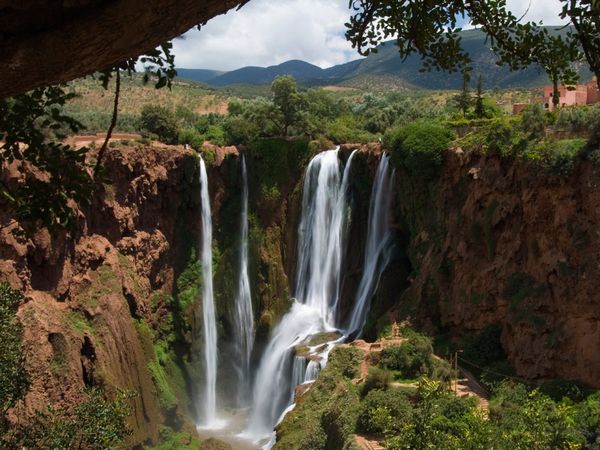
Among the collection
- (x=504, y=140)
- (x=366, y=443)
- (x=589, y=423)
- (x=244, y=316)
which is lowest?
(x=244, y=316)

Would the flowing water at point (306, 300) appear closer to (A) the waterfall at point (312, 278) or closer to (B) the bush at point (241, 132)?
(A) the waterfall at point (312, 278)

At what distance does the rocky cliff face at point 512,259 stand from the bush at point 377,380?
4011 millimetres

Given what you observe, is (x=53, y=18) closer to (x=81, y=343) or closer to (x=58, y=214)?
(x=58, y=214)

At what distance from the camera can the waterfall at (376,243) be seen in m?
25.7

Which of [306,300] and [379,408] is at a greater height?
[379,408]

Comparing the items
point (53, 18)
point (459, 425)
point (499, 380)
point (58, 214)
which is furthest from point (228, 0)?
→ point (499, 380)

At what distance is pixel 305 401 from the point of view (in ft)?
64.2

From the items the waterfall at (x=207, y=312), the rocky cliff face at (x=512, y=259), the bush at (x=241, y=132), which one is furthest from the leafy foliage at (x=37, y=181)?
the bush at (x=241, y=132)

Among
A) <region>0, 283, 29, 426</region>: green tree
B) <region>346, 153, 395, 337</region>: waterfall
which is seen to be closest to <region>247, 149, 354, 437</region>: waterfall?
<region>346, 153, 395, 337</region>: waterfall

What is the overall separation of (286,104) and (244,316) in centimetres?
1350

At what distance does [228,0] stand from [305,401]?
17.9 metres

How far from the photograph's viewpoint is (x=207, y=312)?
102 ft

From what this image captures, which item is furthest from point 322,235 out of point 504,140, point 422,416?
point 422,416

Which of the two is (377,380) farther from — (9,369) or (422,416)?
(9,369)
